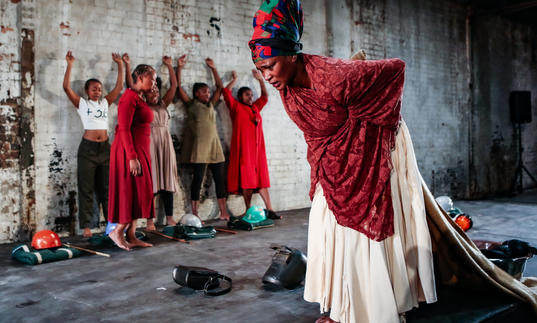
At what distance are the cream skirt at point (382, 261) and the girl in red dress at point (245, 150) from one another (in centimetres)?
391

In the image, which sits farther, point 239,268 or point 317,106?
point 239,268

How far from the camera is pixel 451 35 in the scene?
9.13 meters

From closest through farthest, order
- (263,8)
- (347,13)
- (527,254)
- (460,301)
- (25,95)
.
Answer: (263,8)
(460,301)
(527,254)
(25,95)
(347,13)

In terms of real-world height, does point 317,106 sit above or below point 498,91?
below

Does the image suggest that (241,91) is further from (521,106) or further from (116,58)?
(521,106)

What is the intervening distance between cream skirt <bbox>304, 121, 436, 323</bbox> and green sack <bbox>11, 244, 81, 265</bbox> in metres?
2.65

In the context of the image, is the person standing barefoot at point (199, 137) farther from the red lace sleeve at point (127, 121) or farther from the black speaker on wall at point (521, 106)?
the black speaker on wall at point (521, 106)

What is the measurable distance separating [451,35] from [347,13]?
285 cm

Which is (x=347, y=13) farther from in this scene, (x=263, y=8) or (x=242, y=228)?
(x=263, y=8)

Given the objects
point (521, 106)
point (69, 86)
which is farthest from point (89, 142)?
point (521, 106)

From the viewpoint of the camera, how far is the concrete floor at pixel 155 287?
250 centimetres

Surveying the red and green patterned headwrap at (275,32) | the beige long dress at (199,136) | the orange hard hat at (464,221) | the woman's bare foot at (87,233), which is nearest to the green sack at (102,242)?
the woman's bare foot at (87,233)

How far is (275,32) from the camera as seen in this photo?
1.95 metres

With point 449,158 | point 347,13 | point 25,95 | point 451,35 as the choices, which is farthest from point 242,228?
point 451,35
